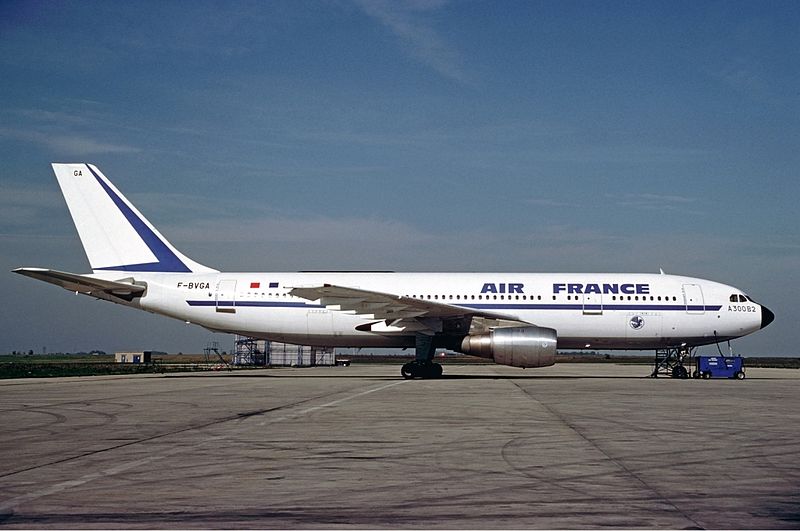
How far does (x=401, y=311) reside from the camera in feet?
83.0

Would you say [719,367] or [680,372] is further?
[719,367]

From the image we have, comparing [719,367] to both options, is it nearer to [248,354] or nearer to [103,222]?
[103,222]

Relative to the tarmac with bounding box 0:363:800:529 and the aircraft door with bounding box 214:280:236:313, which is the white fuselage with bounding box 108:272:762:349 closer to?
the aircraft door with bounding box 214:280:236:313

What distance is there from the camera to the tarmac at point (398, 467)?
207 inches

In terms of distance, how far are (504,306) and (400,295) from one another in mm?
3744

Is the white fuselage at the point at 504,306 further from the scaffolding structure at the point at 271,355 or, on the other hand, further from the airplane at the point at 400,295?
the scaffolding structure at the point at 271,355

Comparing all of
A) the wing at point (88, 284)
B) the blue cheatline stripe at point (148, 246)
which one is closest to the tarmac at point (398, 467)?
the wing at point (88, 284)

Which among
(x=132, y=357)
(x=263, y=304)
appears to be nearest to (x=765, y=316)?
(x=263, y=304)

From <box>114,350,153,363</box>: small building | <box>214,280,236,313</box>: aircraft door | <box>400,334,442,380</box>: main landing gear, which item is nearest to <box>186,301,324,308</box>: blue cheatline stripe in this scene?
<box>214,280,236,313</box>: aircraft door

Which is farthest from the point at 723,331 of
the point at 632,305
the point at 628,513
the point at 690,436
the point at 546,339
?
the point at 628,513

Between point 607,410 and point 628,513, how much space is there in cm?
870

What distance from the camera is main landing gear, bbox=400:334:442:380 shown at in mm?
26250

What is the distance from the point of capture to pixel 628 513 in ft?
17.5

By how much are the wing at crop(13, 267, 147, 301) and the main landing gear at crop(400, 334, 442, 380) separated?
10250 mm
